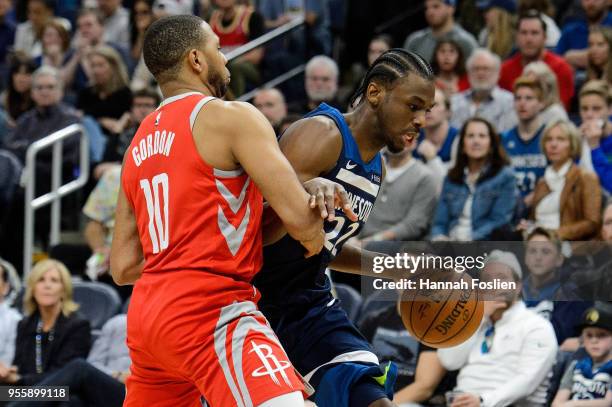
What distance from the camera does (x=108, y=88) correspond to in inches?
426

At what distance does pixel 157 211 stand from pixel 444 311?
1376mm

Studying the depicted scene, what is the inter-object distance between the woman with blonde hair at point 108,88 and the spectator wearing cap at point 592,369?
217 inches

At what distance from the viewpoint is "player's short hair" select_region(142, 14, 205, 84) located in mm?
3877

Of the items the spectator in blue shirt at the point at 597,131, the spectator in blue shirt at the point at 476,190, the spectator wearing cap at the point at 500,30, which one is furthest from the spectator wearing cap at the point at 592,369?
the spectator wearing cap at the point at 500,30

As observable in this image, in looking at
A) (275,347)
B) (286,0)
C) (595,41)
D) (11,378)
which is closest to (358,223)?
(275,347)

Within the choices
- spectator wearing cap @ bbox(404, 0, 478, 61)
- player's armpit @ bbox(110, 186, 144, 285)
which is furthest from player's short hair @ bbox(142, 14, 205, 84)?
Result: spectator wearing cap @ bbox(404, 0, 478, 61)

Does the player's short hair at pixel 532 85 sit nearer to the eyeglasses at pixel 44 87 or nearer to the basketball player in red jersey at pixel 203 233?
the eyeglasses at pixel 44 87

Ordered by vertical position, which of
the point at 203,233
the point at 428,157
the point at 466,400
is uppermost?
the point at 428,157

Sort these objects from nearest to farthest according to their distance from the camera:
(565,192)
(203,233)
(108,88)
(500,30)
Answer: (203,233) < (565,192) < (500,30) < (108,88)

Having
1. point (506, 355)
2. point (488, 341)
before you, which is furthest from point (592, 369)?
point (488, 341)

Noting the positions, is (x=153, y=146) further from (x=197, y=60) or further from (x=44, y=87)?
(x=44, y=87)

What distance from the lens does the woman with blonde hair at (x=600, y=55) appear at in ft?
30.5

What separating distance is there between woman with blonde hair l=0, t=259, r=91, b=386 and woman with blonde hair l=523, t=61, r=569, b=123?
3.82 meters

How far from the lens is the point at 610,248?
736 cm
